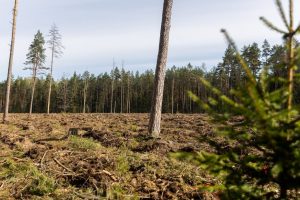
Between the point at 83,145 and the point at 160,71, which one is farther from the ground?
the point at 160,71

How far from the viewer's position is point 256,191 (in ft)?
10.4

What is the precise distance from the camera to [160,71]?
11656 mm

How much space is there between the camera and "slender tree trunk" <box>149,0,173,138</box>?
11531 millimetres

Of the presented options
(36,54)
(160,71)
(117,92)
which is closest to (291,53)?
(160,71)

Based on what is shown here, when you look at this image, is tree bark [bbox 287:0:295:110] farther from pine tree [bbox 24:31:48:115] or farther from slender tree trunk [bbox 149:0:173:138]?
pine tree [bbox 24:31:48:115]

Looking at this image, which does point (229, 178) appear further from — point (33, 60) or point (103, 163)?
point (33, 60)

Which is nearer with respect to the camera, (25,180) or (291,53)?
(291,53)

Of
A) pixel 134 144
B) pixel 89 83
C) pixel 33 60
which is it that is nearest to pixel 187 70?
pixel 89 83

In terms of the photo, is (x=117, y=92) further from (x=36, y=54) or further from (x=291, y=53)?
(x=291, y=53)

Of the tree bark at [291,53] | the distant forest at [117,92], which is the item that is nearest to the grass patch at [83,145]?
the tree bark at [291,53]

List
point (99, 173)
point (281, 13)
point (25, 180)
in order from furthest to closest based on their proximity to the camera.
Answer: point (25, 180) → point (99, 173) → point (281, 13)

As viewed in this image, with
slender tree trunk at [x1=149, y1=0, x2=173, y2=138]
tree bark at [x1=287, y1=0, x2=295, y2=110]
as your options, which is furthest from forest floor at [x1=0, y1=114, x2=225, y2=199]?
tree bark at [x1=287, y1=0, x2=295, y2=110]

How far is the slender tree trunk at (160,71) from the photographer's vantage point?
11531mm

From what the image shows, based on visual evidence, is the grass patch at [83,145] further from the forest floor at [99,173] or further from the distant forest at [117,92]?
the distant forest at [117,92]
